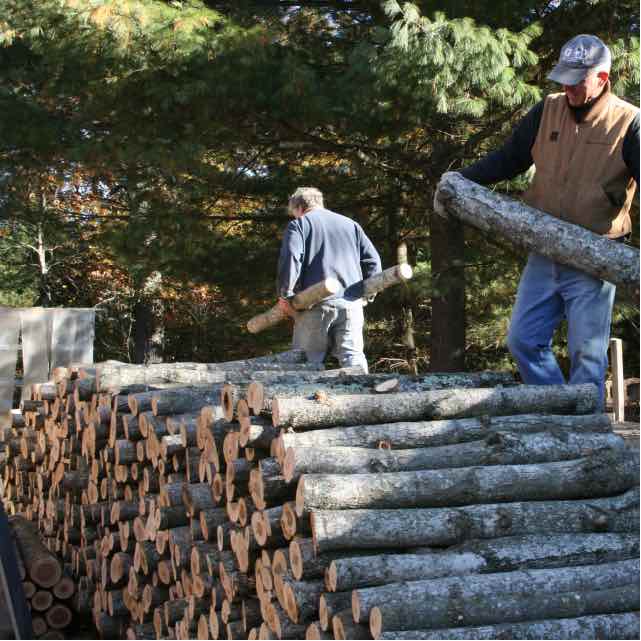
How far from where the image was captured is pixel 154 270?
10.7 metres

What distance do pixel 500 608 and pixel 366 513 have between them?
0.52m

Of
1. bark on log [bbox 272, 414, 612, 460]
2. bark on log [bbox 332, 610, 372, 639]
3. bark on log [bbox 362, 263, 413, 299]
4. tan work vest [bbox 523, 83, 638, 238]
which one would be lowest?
bark on log [bbox 332, 610, 372, 639]

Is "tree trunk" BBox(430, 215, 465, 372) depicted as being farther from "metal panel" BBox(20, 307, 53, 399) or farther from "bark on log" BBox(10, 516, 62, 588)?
"bark on log" BBox(10, 516, 62, 588)

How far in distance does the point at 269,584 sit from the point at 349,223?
440 cm

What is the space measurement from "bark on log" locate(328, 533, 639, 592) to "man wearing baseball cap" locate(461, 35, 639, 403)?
139 centimetres

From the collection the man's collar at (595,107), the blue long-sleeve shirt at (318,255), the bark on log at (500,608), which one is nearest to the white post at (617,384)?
the blue long-sleeve shirt at (318,255)

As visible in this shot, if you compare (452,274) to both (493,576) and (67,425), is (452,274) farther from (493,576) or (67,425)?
(493,576)

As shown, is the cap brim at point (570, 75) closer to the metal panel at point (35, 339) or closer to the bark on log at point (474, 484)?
the bark on log at point (474, 484)

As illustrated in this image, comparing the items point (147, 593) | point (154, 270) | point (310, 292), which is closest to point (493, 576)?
point (147, 593)

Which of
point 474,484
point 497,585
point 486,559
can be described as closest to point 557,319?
point 474,484

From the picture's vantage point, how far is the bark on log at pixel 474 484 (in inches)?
115

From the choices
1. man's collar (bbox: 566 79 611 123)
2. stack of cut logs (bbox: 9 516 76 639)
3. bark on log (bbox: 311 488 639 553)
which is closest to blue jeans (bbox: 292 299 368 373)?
stack of cut logs (bbox: 9 516 76 639)

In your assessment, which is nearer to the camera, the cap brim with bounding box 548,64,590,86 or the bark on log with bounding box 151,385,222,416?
the cap brim with bounding box 548,64,590,86

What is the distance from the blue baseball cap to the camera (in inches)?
163
